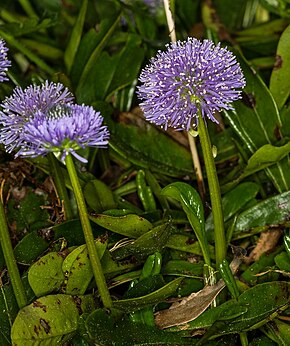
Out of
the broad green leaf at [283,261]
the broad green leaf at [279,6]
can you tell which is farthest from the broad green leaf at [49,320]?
the broad green leaf at [279,6]

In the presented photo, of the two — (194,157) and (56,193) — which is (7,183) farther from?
(194,157)

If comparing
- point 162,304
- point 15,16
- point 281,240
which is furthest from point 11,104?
point 15,16

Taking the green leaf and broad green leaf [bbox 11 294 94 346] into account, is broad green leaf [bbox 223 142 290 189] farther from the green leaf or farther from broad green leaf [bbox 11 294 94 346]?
broad green leaf [bbox 11 294 94 346]

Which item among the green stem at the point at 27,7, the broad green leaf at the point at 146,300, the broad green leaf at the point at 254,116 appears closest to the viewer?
the broad green leaf at the point at 146,300

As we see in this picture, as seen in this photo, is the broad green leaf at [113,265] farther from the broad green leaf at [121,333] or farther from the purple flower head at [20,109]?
the purple flower head at [20,109]

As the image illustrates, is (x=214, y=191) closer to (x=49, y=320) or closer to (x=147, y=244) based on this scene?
(x=147, y=244)

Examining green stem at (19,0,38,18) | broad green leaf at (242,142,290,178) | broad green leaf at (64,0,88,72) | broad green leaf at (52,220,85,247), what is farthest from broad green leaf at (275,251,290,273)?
green stem at (19,0,38,18)

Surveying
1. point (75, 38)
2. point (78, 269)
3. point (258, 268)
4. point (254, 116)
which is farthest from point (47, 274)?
point (75, 38)
